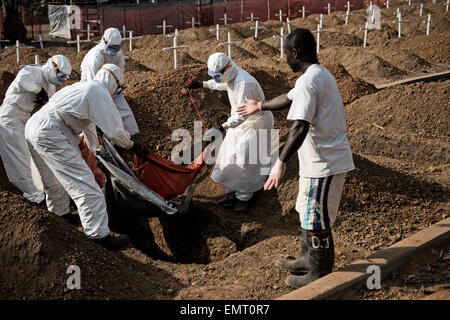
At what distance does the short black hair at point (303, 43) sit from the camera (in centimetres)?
429

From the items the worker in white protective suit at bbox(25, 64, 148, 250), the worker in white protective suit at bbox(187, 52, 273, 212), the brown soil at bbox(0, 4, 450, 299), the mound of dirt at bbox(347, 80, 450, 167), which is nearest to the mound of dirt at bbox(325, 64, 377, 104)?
the brown soil at bbox(0, 4, 450, 299)

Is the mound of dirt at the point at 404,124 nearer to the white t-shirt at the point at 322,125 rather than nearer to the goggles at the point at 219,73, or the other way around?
the goggles at the point at 219,73

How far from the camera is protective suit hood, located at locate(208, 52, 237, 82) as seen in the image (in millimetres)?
6414

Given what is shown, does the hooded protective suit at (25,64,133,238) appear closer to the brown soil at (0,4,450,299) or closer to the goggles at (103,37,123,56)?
the brown soil at (0,4,450,299)

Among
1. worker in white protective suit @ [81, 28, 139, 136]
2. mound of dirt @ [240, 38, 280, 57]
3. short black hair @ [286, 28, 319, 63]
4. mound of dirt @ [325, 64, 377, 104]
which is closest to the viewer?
short black hair @ [286, 28, 319, 63]

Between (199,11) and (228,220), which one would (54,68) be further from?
(199,11)

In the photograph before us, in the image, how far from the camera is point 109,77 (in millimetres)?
5840

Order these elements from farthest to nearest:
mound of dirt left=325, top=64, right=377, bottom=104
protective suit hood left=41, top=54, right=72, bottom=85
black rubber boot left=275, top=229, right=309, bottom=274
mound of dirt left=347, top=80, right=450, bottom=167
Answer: mound of dirt left=325, top=64, right=377, bottom=104 < mound of dirt left=347, top=80, right=450, bottom=167 < protective suit hood left=41, top=54, right=72, bottom=85 < black rubber boot left=275, top=229, right=309, bottom=274

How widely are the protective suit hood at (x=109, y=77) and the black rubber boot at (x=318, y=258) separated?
103 inches

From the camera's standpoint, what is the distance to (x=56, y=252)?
479 centimetres

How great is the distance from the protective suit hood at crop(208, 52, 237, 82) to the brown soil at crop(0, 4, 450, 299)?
3.73ft

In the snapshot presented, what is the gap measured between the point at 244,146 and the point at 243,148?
1.0 inches

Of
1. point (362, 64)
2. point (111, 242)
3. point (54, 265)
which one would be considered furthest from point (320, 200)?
point (362, 64)

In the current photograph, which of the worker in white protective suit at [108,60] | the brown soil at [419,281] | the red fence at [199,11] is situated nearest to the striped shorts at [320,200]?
the brown soil at [419,281]
